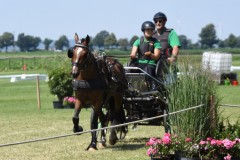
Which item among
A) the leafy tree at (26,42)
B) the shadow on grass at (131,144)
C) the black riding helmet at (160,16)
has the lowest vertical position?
the leafy tree at (26,42)

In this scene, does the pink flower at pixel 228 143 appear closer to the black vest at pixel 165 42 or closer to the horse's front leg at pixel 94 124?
the horse's front leg at pixel 94 124

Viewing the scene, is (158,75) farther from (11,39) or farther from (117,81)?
(11,39)

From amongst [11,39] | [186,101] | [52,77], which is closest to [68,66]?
[52,77]

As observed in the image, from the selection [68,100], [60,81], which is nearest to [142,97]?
[68,100]

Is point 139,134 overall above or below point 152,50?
below

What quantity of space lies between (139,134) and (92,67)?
3164 millimetres

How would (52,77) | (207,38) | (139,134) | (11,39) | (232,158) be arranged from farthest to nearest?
(11,39) → (207,38) → (52,77) → (139,134) → (232,158)

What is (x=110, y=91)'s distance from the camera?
11.4 meters

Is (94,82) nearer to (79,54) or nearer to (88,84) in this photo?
(88,84)

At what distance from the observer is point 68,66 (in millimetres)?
21547

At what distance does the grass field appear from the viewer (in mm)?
10625

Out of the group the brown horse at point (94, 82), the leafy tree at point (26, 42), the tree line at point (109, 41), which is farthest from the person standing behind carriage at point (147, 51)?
the leafy tree at point (26, 42)

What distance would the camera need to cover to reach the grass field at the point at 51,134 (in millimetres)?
10625

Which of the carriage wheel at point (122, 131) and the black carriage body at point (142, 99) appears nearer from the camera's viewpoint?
the black carriage body at point (142, 99)
